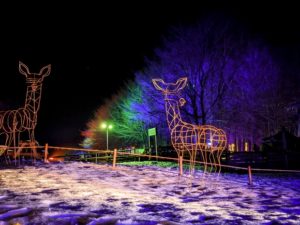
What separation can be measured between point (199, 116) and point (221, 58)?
4649 mm

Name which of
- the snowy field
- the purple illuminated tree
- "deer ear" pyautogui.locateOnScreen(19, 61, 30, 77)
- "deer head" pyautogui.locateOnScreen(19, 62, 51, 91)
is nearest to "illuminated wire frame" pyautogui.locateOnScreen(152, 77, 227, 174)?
the snowy field

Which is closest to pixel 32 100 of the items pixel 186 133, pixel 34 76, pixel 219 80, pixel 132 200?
pixel 34 76

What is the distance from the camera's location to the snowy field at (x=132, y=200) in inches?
267

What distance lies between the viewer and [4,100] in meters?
41.2

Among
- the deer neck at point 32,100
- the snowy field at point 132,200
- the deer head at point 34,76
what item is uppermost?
the deer head at point 34,76

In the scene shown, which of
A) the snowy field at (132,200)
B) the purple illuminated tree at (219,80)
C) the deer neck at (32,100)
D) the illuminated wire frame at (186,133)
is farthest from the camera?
the purple illuminated tree at (219,80)

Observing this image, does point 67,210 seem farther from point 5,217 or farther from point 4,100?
point 4,100

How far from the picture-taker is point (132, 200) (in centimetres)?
857

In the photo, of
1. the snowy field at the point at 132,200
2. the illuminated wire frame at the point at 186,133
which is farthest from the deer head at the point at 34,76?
the illuminated wire frame at the point at 186,133

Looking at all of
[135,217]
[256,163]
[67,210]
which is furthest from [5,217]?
[256,163]

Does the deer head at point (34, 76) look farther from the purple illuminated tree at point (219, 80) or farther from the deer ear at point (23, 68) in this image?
the purple illuminated tree at point (219, 80)

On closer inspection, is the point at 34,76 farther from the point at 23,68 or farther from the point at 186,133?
the point at 186,133

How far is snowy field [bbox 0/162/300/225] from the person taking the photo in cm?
679

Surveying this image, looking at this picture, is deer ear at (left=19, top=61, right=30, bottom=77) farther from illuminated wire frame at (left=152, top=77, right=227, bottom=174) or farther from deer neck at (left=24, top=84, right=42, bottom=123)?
illuminated wire frame at (left=152, top=77, right=227, bottom=174)
